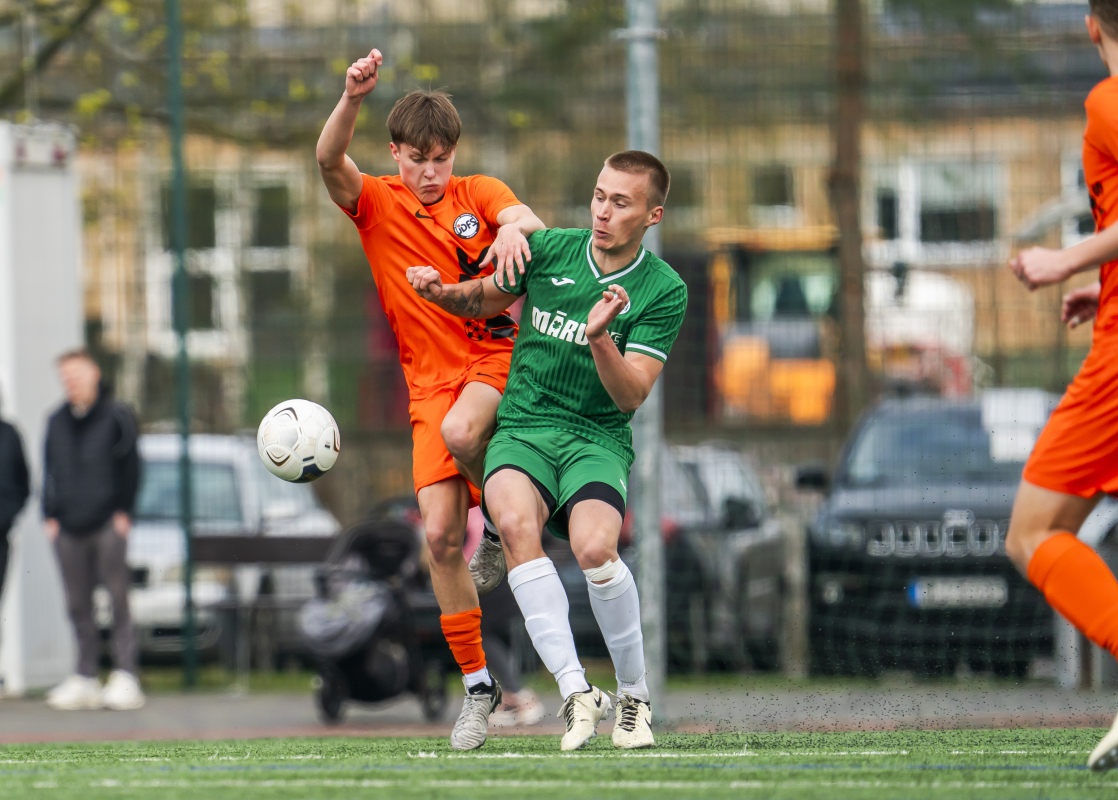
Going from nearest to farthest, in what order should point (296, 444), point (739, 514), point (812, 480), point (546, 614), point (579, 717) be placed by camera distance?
point (579, 717) → point (546, 614) → point (296, 444) → point (812, 480) → point (739, 514)

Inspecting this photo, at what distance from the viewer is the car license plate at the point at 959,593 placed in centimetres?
1003

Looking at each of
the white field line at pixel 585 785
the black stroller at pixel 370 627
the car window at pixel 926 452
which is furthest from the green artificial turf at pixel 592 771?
the car window at pixel 926 452

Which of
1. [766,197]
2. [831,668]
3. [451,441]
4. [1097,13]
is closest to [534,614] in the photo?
[451,441]

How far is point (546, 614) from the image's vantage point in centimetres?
550

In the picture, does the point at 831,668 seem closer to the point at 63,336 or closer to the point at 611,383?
the point at 611,383

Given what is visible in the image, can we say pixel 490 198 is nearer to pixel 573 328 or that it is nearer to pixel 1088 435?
pixel 573 328

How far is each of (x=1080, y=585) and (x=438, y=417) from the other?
2.48 m

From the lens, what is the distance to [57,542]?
34.4ft

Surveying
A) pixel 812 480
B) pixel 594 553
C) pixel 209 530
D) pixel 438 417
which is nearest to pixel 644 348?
pixel 594 553

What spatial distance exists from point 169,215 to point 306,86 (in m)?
1.47

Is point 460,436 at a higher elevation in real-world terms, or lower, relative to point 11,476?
higher

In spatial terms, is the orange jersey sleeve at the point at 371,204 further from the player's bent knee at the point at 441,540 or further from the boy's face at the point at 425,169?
the player's bent knee at the point at 441,540

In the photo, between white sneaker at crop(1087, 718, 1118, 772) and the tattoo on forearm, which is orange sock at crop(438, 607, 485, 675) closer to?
the tattoo on forearm

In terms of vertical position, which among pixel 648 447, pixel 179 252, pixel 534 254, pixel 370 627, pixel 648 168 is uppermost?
pixel 179 252
